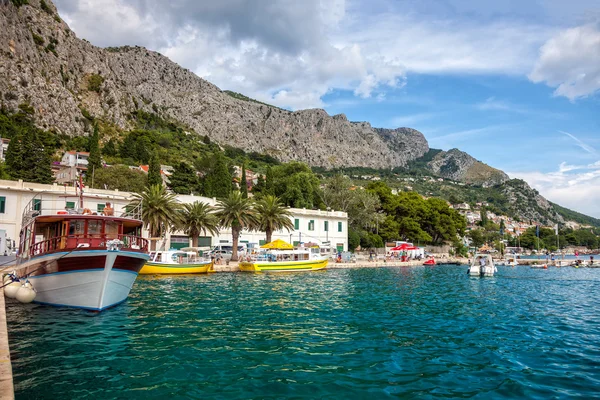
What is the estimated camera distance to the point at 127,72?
161m

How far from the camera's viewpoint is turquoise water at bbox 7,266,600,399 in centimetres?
816

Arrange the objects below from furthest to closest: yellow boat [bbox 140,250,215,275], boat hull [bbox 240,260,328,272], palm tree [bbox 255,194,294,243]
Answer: palm tree [bbox 255,194,294,243]
boat hull [bbox 240,260,328,272]
yellow boat [bbox 140,250,215,275]

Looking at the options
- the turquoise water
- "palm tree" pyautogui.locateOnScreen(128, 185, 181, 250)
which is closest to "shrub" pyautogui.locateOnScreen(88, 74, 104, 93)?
"palm tree" pyautogui.locateOnScreen(128, 185, 181, 250)

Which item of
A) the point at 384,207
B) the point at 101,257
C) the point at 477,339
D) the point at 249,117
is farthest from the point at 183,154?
the point at 477,339

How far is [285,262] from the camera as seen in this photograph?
41594mm

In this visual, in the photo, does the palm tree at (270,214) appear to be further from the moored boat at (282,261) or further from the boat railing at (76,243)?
the boat railing at (76,243)

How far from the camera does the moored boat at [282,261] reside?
3947cm

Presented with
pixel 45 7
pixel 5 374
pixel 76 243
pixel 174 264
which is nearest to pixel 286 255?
pixel 174 264

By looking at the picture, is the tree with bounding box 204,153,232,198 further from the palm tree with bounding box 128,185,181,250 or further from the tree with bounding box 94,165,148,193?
the palm tree with bounding box 128,185,181,250

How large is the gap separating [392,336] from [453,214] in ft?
269

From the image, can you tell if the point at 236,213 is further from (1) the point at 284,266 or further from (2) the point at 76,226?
(2) the point at 76,226

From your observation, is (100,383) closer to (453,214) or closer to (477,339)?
(477,339)

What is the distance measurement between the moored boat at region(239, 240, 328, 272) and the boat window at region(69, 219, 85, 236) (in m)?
22.6

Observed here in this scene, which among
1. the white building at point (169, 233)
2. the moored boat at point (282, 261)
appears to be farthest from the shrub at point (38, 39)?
the moored boat at point (282, 261)
